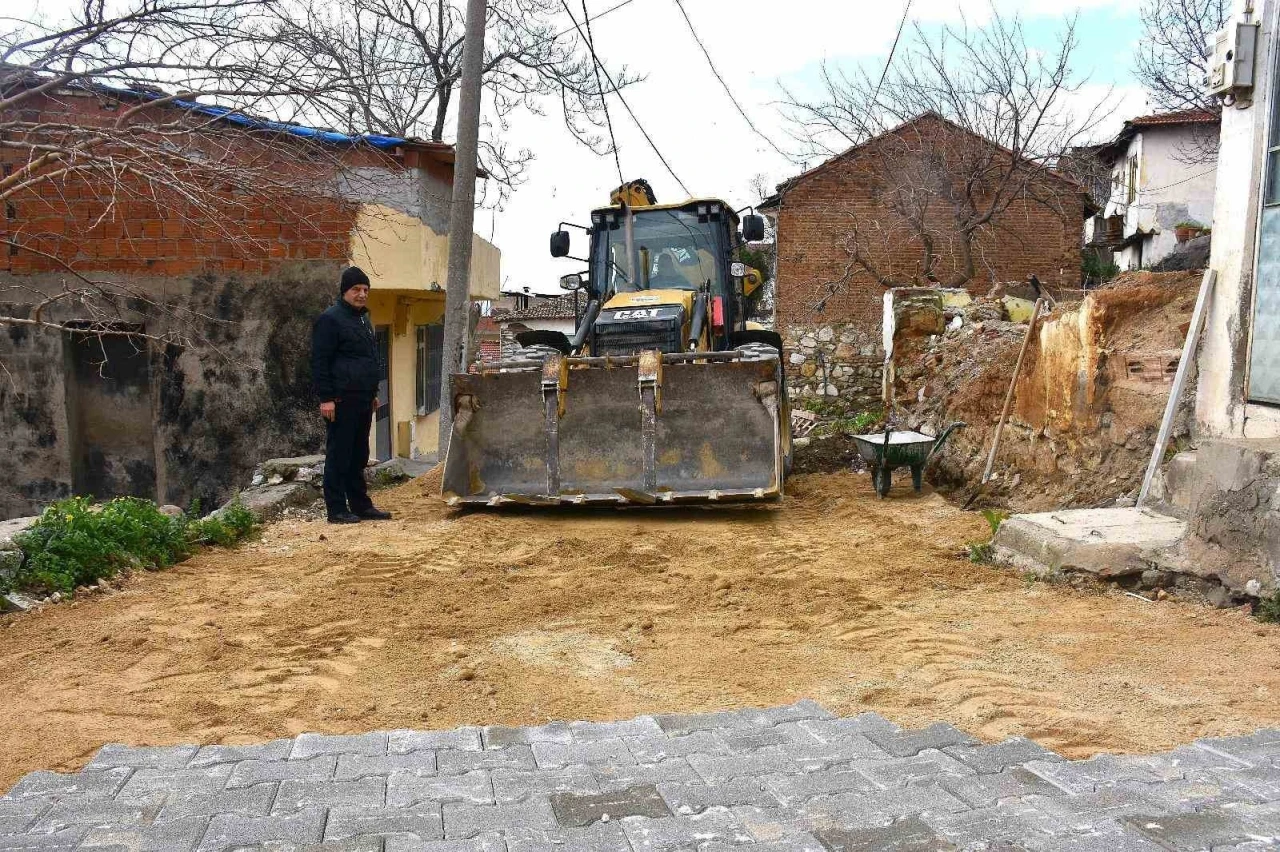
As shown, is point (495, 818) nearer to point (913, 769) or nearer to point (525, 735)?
point (525, 735)

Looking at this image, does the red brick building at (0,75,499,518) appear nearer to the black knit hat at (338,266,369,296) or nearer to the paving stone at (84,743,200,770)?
the black knit hat at (338,266,369,296)

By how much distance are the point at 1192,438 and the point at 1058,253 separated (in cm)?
1651

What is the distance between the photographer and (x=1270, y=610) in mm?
4824

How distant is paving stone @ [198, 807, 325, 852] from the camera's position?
8.62 feet

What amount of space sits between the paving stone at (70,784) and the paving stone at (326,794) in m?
0.49

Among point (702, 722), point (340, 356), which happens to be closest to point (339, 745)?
point (702, 722)

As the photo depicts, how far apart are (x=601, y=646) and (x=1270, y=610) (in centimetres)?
303

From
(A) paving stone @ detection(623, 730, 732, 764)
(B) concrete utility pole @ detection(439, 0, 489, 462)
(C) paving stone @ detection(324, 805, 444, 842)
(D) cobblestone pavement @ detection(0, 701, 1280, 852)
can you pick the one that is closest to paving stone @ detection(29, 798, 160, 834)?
(D) cobblestone pavement @ detection(0, 701, 1280, 852)

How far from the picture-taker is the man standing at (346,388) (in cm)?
757

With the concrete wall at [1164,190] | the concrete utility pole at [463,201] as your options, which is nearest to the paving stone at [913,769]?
the concrete utility pole at [463,201]

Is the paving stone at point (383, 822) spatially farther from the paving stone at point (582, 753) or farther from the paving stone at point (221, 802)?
the paving stone at point (582, 753)

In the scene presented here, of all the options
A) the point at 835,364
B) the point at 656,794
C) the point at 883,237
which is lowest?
the point at 656,794

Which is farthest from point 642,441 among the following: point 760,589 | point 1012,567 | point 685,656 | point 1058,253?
point 1058,253

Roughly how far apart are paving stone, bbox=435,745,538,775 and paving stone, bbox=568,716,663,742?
0.21 meters
